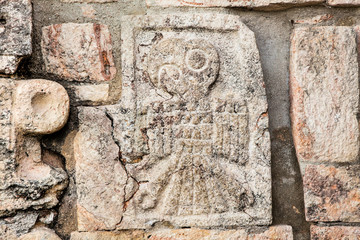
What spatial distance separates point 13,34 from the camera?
4.72 ft

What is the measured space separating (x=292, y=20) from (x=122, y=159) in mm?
894

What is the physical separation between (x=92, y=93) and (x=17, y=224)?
56 centimetres

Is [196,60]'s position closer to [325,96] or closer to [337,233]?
[325,96]

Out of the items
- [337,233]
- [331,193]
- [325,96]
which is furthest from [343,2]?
[337,233]

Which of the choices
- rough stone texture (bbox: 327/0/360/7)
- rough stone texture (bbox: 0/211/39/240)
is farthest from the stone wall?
rough stone texture (bbox: 327/0/360/7)

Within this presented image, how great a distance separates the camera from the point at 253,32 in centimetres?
158

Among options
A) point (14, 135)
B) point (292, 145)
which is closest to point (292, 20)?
point (292, 145)

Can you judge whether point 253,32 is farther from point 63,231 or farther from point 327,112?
point 63,231

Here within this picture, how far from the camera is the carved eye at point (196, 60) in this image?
1524mm

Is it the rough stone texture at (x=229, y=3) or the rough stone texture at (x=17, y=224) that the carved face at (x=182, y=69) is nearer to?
the rough stone texture at (x=229, y=3)

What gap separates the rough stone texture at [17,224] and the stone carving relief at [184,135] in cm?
18

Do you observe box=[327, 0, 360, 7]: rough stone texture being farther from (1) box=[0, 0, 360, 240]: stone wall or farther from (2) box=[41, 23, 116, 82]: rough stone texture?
(2) box=[41, 23, 116, 82]: rough stone texture

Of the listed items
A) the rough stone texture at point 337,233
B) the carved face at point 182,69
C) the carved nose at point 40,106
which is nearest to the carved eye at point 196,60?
the carved face at point 182,69

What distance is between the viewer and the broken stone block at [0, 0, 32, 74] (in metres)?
1.43
